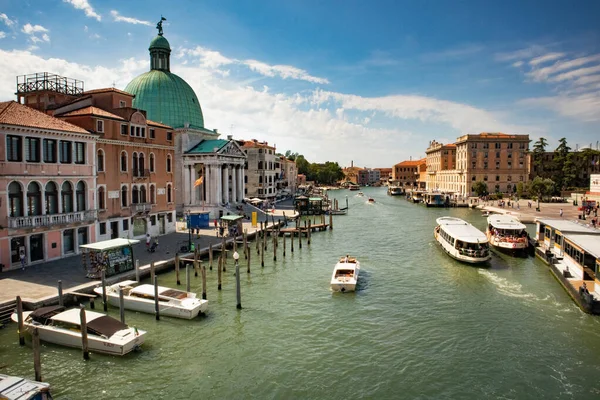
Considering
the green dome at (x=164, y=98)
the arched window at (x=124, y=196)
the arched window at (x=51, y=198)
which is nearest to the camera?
the arched window at (x=51, y=198)

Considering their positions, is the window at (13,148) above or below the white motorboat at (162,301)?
above

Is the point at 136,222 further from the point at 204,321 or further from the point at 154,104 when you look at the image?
the point at 154,104

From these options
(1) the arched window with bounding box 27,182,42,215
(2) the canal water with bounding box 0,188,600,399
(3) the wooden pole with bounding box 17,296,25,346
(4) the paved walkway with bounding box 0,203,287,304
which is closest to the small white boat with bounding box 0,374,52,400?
(2) the canal water with bounding box 0,188,600,399

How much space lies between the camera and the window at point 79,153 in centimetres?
2900

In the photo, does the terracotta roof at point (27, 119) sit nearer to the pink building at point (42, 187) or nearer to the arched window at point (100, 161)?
the pink building at point (42, 187)

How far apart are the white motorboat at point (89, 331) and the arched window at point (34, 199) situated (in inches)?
382

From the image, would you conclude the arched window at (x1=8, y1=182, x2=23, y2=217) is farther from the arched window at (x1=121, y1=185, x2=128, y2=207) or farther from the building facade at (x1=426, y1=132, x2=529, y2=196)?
the building facade at (x1=426, y1=132, x2=529, y2=196)

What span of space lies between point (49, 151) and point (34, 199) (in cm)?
308

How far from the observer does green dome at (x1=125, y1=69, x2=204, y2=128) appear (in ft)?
181

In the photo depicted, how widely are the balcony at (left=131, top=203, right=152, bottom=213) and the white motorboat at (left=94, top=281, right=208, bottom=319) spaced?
13.7 m

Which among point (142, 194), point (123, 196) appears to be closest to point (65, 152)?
point (123, 196)

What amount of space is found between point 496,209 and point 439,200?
59.6ft

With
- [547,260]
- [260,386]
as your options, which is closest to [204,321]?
[260,386]

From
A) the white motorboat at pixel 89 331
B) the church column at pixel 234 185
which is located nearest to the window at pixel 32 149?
the white motorboat at pixel 89 331
